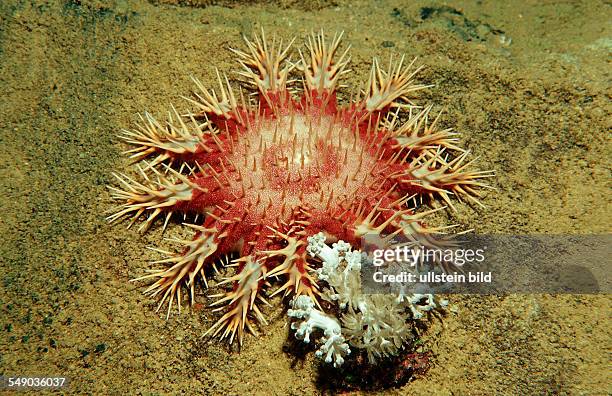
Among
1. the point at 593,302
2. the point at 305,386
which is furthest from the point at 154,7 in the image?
the point at 593,302

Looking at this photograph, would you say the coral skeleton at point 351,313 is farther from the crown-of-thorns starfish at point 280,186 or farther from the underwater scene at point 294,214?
the crown-of-thorns starfish at point 280,186

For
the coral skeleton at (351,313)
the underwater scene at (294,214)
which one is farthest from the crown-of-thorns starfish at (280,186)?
the coral skeleton at (351,313)

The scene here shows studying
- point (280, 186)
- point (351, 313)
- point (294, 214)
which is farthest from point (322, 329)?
point (280, 186)

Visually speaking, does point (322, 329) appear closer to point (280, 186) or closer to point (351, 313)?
point (351, 313)

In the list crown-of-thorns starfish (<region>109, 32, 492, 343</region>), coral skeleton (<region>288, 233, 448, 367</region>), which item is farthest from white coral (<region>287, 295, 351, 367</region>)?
crown-of-thorns starfish (<region>109, 32, 492, 343</region>)

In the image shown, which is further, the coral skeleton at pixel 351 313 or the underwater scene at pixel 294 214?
the underwater scene at pixel 294 214

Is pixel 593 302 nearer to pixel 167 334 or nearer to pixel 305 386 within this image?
pixel 305 386

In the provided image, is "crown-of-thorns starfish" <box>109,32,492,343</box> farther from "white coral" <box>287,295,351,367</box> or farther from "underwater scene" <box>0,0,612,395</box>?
"white coral" <box>287,295,351,367</box>
